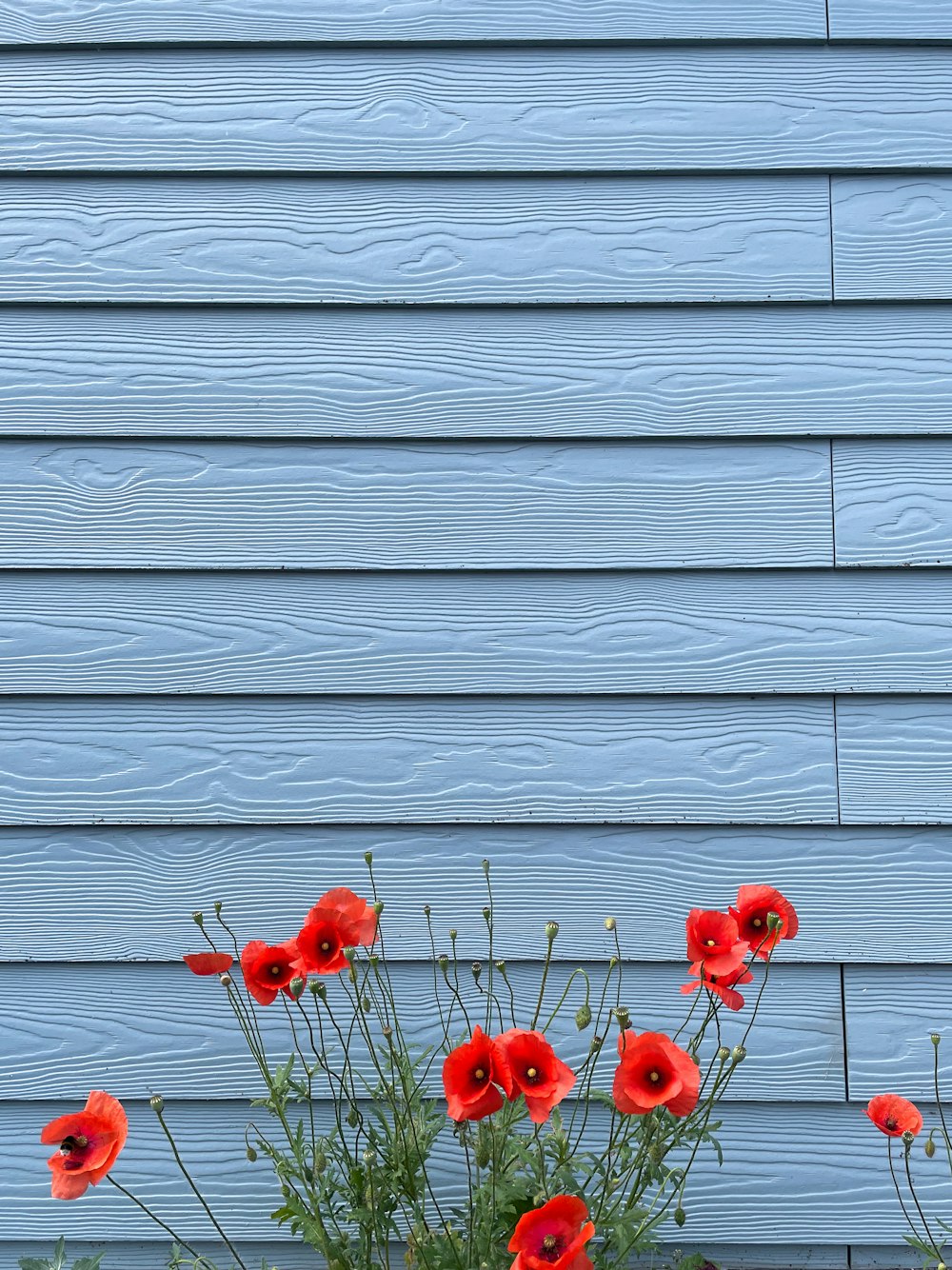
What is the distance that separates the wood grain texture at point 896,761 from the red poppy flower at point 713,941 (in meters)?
0.39

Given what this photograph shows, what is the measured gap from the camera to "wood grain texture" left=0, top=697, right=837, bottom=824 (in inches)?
61.1

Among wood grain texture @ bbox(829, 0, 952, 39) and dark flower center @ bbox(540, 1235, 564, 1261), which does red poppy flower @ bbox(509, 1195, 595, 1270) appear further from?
wood grain texture @ bbox(829, 0, 952, 39)

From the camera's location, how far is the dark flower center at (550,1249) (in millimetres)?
1036

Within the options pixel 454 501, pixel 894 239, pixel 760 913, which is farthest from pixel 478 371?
pixel 760 913

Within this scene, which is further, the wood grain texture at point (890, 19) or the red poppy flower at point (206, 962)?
the wood grain texture at point (890, 19)

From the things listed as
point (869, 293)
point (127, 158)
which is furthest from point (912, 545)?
point (127, 158)

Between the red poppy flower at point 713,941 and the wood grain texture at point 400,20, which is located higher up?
the wood grain texture at point 400,20

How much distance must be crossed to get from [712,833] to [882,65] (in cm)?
124

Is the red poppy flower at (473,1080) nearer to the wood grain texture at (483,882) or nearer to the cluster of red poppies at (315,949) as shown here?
the cluster of red poppies at (315,949)

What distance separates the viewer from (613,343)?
5.16 ft

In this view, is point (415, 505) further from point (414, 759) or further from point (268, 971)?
point (268, 971)

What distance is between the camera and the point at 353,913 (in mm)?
1256

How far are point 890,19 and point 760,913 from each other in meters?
1.39

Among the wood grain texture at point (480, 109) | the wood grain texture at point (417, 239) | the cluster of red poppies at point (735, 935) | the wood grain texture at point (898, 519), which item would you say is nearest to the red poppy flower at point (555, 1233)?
the cluster of red poppies at point (735, 935)
